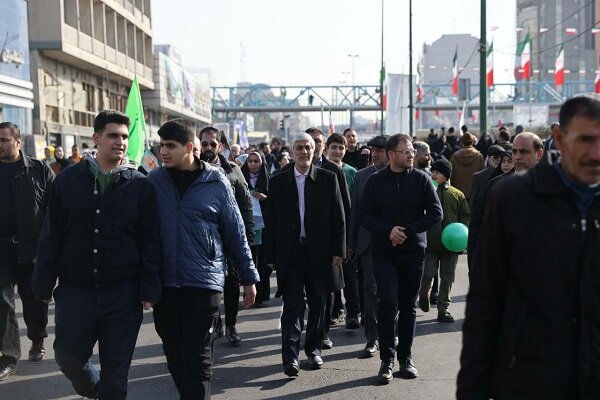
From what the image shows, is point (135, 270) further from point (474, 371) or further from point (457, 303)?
point (457, 303)

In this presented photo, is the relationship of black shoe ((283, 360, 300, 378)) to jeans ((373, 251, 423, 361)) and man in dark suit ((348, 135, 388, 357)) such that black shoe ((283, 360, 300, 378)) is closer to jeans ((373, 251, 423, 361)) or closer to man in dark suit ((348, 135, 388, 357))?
jeans ((373, 251, 423, 361))

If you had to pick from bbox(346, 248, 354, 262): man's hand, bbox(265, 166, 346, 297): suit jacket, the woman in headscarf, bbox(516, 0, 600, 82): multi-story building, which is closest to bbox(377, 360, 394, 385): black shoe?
bbox(265, 166, 346, 297): suit jacket

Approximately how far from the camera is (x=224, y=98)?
9894 cm

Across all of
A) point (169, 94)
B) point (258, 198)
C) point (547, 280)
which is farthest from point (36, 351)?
point (169, 94)

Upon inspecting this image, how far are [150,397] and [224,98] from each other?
94111mm

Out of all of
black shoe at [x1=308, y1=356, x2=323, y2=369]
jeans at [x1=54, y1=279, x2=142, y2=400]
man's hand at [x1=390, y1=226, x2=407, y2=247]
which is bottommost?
black shoe at [x1=308, y1=356, x2=323, y2=369]

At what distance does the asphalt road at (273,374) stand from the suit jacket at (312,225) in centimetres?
72

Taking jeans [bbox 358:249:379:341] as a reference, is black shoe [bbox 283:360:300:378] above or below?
below

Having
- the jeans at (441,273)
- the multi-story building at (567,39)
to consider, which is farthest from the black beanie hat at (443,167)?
the multi-story building at (567,39)

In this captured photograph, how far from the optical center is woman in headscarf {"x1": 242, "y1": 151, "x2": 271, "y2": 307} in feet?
33.3

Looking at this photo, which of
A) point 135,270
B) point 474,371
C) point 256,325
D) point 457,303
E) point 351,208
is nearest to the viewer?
point 474,371

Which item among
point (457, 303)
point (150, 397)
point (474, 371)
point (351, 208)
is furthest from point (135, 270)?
point (457, 303)

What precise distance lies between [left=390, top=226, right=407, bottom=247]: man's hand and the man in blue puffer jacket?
1.66 metres

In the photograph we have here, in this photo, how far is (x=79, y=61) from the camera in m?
37.1
